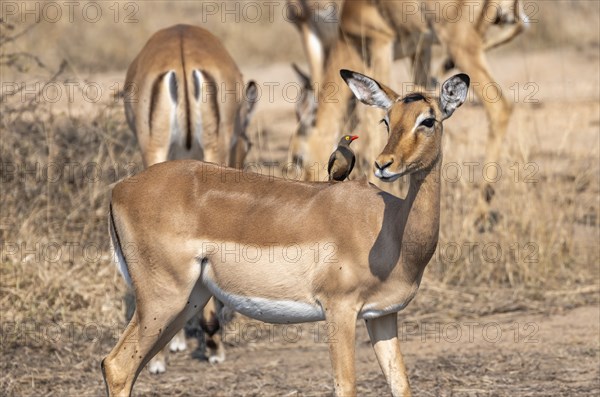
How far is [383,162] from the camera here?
4336 millimetres

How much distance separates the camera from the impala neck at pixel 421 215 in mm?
4750

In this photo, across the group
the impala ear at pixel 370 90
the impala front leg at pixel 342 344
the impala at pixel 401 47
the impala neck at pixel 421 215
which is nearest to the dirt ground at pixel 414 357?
the impala at pixel 401 47

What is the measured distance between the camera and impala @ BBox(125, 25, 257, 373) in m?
6.84

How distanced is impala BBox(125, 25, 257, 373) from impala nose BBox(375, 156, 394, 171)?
262 cm

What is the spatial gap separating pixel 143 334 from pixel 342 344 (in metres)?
0.89

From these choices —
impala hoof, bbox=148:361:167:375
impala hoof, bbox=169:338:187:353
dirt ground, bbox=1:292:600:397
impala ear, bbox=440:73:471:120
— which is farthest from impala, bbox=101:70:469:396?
impala hoof, bbox=169:338:187:353

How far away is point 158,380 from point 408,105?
8.45 ft

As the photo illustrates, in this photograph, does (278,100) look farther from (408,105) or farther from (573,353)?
(408,105)

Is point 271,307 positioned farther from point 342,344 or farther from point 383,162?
point 383,162

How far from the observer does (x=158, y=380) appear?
6469 mm

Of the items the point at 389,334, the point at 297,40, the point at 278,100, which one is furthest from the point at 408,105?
the point at 297,40

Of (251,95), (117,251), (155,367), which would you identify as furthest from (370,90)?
(251,95)

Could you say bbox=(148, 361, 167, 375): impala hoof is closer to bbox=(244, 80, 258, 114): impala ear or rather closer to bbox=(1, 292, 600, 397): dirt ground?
bbox=(1, 292, 600, 397): dirt ground

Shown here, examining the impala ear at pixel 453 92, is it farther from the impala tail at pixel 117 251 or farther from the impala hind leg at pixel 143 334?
the impala tail at pixel 117 251
